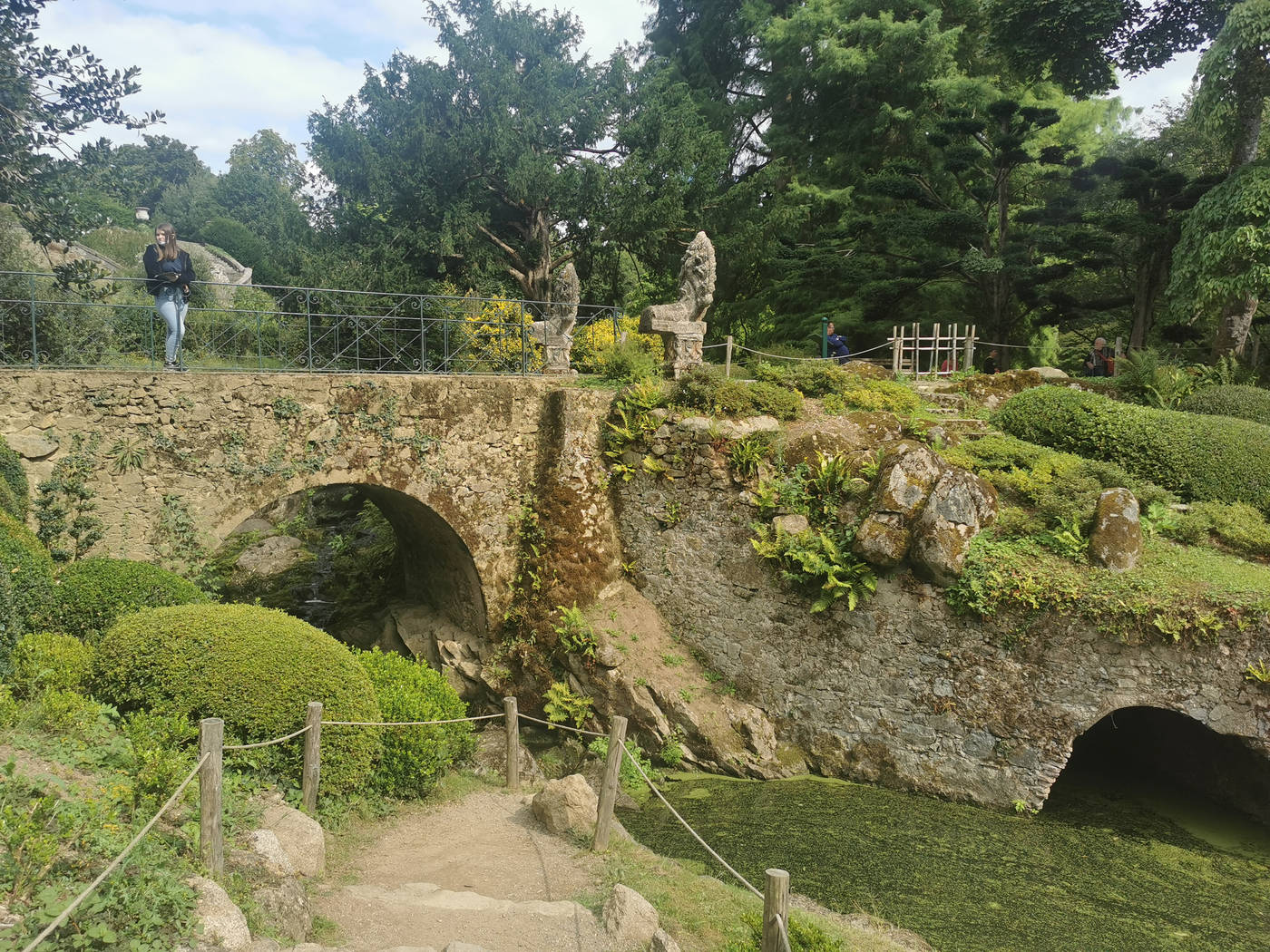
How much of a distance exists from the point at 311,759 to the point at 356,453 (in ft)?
17.5

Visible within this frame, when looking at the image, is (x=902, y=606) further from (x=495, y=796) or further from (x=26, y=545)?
(x=26, y=545)

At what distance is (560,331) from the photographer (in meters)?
15.1

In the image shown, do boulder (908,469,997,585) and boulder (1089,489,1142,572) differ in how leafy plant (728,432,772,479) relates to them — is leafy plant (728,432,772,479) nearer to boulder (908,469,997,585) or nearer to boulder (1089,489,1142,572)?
boulder (908,469,997,585)

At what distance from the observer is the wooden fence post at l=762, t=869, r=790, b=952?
204 inches

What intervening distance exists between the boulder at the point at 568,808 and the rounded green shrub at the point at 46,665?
4.69 meters

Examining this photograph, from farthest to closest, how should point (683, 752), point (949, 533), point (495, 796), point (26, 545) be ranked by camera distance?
point (683, 752)
point (949, 533)
point (495, 796)
point (26, 545)

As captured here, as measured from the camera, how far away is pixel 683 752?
39.3 ft

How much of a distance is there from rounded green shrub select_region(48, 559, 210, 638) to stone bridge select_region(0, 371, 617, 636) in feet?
3.86

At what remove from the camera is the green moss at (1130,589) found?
9.43 metres

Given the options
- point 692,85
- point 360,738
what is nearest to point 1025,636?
point 360,738

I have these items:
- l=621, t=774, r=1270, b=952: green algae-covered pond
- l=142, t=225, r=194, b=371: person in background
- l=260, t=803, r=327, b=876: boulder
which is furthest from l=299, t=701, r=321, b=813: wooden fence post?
l=142, t=225, r=194, b=371: person in background

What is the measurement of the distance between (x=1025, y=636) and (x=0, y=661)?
433 inches

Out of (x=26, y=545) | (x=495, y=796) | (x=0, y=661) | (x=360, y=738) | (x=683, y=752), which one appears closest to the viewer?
(x=0, y=661)

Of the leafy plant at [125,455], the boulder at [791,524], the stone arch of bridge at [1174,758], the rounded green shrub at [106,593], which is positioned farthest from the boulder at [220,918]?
the stone arch of bridge at [1174,758]
